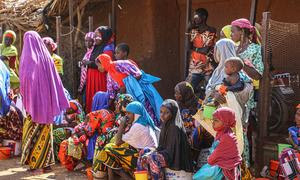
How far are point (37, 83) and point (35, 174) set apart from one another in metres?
1.20

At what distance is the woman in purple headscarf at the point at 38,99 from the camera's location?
5.64 meters

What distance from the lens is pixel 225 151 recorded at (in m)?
4.22

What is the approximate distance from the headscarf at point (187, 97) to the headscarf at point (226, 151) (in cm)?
102

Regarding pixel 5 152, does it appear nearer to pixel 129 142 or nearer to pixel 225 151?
pixel 129 142

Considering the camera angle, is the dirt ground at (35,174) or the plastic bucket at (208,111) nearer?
the plastic bucket at (208,111)

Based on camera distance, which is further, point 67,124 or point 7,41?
point 7,41

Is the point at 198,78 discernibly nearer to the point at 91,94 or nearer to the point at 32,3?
the point at 91,94

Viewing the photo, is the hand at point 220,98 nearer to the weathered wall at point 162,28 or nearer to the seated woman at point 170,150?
the seated woman at point 170,150

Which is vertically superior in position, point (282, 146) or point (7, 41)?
point (7, 41)

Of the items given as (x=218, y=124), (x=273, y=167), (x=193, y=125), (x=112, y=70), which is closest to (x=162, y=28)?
(x=112, y=70)

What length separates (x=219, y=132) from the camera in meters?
4.33

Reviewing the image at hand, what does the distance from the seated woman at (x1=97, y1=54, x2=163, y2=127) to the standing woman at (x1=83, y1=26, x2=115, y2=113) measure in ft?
2.53

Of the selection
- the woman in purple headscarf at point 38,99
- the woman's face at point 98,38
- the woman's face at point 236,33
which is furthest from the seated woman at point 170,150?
the woman's face at point 98,38

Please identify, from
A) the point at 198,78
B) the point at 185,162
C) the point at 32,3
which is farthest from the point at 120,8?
the point at 185,162
